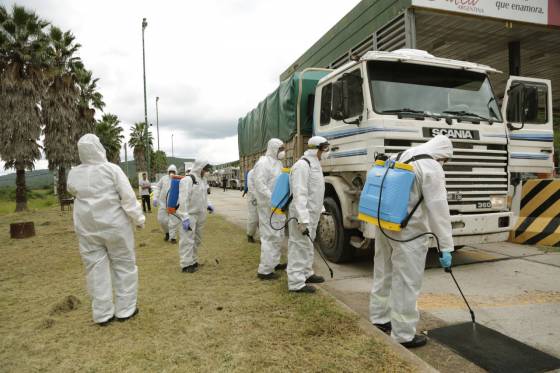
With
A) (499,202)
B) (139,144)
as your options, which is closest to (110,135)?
(139,144)

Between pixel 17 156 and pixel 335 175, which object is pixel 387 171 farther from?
pixel 17 156

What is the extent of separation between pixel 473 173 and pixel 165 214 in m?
6.88

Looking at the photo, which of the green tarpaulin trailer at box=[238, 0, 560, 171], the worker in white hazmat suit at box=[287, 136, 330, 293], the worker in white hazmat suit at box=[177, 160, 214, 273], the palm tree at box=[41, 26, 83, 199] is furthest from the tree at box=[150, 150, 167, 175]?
the worker in white hazmat suit at box=[287, 136, 330, 293]

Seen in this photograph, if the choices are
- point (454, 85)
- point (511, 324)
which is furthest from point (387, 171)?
point (454, 85)

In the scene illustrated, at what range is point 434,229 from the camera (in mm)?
3045

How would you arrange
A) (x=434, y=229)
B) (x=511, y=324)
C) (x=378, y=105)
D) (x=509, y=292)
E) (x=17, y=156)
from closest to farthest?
1. (x=434, y=229)
2. (x=511, y=324)
3. (x=509, y=292)
4. (x=378, y=105)
5. (x=17, y=156)

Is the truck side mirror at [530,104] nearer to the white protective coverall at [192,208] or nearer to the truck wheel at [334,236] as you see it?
the truck wheel at [334,236]

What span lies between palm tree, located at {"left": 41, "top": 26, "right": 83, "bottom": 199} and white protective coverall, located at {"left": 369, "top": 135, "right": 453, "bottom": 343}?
68.8 feet

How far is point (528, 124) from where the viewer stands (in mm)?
5816

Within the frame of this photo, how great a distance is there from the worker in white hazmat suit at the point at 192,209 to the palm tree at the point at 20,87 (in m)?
15.6

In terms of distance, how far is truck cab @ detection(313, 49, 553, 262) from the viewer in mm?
4988

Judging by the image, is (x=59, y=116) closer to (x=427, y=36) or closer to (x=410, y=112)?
(x=427, y=36)

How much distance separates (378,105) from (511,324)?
2.86m

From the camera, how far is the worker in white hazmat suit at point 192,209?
561 centimetres
